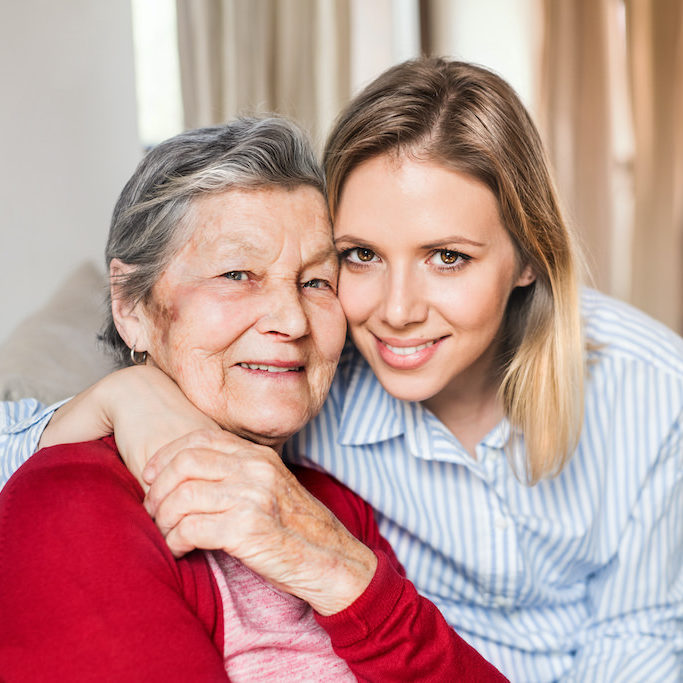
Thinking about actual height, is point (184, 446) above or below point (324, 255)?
below

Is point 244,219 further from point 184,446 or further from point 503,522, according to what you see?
point 503,522

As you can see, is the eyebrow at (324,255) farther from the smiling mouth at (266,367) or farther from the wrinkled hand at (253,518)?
the wrinkled hand at (253,518)

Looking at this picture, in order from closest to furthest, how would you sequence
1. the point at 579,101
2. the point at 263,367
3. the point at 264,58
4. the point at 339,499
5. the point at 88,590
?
the point at 88,590
the point at 263,367
the point at 339,499
the point at 264,58
the point at 579,101

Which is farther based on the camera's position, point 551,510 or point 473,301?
point 551,510

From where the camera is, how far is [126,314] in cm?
128

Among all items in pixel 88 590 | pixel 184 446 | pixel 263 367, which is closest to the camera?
pixel 88 590

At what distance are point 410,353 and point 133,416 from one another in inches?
19.5

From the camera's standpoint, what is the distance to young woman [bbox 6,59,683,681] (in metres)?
1.36

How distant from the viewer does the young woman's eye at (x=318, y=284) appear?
4.34 feet

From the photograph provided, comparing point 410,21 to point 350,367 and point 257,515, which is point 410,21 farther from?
point 257,515

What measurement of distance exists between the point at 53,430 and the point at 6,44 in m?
1.34

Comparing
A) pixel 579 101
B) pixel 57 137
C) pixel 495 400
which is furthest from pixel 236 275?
pixel 579 101

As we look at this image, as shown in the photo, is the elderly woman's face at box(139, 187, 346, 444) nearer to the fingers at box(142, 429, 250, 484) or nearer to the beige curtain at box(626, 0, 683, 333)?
the fingers at box(142, 429, 250, 484)

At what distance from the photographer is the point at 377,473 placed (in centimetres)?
157
